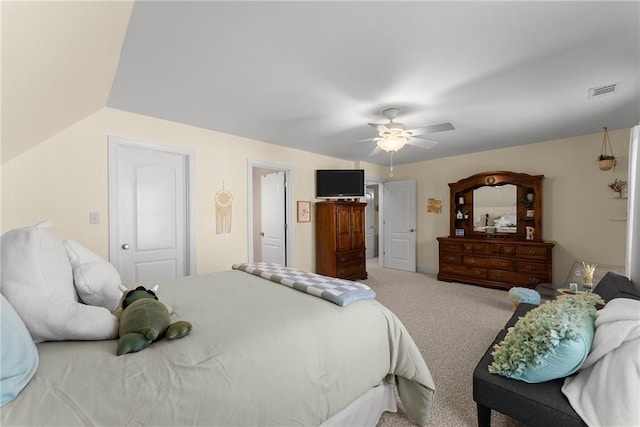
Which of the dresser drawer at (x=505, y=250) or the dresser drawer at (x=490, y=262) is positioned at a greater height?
the dresser drawer at (x=505, y=250)

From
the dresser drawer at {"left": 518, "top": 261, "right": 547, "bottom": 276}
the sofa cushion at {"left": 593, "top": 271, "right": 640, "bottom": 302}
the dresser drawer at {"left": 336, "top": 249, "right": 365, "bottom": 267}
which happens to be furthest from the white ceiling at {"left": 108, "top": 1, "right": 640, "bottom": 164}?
the dresser drawer at {"left": 336, "top": 249, "right": 365, "bottom": 267}

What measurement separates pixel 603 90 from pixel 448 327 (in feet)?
8.92

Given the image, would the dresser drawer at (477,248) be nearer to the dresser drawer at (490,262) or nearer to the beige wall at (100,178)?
the dresser drawer at (490,262)

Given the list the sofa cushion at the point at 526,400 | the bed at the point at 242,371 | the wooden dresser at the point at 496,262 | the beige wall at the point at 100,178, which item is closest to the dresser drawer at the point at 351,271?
the wooden dresser at the point at 496,262

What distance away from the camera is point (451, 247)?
5.00 meters

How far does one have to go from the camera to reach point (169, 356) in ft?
3.46

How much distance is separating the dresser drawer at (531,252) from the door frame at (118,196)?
4.87 metres

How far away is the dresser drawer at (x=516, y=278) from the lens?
4.16 meters

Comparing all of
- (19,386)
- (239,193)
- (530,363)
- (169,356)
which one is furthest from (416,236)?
(19,386)

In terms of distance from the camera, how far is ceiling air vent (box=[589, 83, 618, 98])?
2417mm

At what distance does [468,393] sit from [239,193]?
11.1 feet

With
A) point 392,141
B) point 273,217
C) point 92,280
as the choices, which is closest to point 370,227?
point 273,217

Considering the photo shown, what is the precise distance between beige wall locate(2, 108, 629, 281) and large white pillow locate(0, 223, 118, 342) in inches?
75.2

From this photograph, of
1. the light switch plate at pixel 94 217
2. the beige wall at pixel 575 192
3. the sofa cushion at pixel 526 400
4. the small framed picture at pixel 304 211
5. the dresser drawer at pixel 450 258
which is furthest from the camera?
the dresser drawer at pixel 450 258
